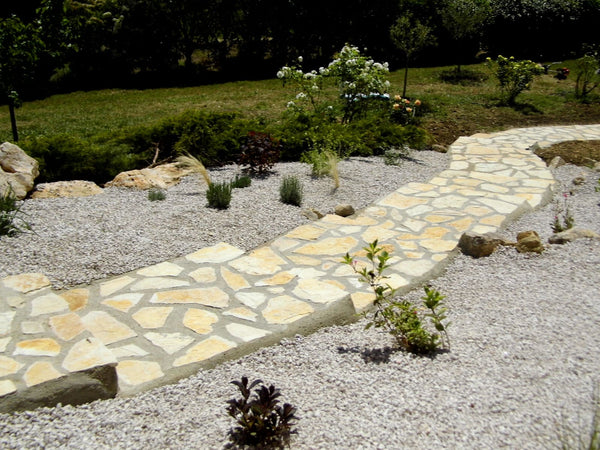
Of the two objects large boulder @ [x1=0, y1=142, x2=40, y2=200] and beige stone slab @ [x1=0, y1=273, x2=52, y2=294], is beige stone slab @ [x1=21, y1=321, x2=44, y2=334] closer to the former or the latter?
beige stone slab @ [x1=0, y1=273, x2=52, y2=294]

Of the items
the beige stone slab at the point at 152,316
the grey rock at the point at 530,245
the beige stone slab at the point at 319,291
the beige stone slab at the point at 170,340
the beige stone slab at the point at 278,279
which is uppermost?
the grey rock at the point at 530,245

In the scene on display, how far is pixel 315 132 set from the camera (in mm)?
8406

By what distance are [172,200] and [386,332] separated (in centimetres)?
345

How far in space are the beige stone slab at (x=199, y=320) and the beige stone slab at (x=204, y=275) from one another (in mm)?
491

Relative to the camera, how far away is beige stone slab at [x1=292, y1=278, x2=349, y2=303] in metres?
4.12

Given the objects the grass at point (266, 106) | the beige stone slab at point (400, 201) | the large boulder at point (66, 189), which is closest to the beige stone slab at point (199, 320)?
the large boulder at point (66, 189)

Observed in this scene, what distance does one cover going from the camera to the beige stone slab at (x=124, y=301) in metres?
3.91

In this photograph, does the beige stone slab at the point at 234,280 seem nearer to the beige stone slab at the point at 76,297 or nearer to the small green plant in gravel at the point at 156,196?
the beige stone slab at the point at 76,297

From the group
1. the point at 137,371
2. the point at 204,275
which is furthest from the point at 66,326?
the point at 204,275

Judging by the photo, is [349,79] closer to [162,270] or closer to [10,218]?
[162,270]

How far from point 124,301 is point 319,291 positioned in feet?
4.95

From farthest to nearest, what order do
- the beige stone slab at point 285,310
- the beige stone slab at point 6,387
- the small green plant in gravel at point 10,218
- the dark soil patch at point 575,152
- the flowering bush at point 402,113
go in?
1. the flowering bush at point 402,113
2. the dark soil patch at point 575,152
3. the small green plant in gravel at point 10,218
4. the beige stone slab at point 285,310
5. the beige stone slab at point 6,387

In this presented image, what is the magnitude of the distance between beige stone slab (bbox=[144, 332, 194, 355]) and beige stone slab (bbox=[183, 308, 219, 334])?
0.12 meters

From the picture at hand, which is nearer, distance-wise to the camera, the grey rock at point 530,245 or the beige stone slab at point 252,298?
the beige stone slab at point 252,298
